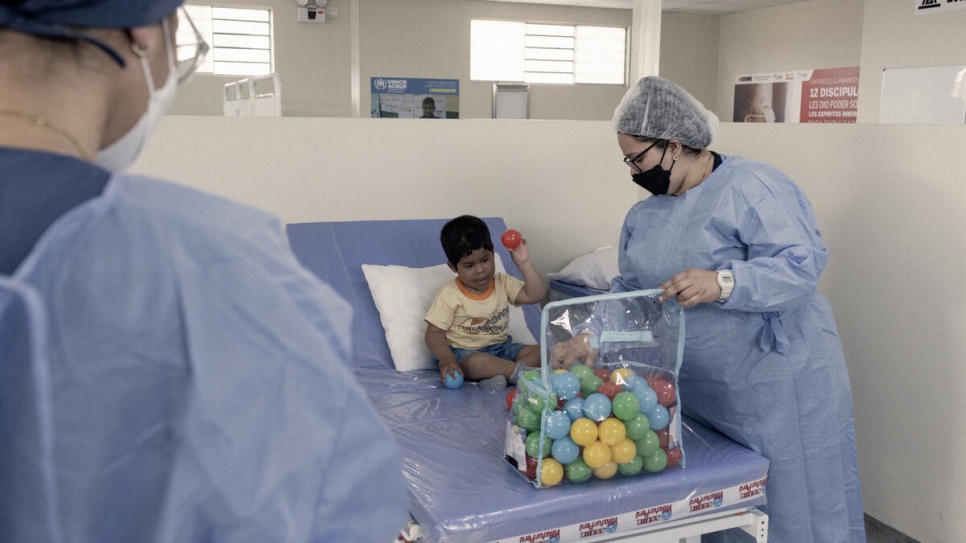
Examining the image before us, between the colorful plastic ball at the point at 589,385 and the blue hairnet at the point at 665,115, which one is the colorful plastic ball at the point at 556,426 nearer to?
the colorful plastic ball at the point at 589,385

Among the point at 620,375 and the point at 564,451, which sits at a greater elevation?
the point at 620,375

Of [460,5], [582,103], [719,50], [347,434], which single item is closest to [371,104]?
[460,5]

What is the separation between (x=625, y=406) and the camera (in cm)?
176

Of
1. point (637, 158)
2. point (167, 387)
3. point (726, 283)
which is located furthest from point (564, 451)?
point (167, 387)

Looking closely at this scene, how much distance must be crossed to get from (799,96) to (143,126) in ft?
28.8

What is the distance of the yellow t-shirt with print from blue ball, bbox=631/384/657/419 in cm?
95

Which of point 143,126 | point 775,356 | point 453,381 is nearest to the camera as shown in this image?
point 143,126

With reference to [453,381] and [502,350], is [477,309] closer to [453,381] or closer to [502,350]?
[502,350]

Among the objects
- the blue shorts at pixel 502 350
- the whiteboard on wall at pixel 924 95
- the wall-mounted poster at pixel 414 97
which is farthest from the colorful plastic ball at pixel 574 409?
the wall-mounted poster at pixel 414 97

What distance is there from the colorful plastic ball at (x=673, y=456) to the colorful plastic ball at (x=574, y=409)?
0.77 ft

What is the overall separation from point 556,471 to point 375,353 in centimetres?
119

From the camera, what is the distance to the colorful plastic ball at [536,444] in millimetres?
1739

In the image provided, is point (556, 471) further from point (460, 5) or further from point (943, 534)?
point (460, 5)

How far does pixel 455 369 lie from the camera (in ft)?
8.41
